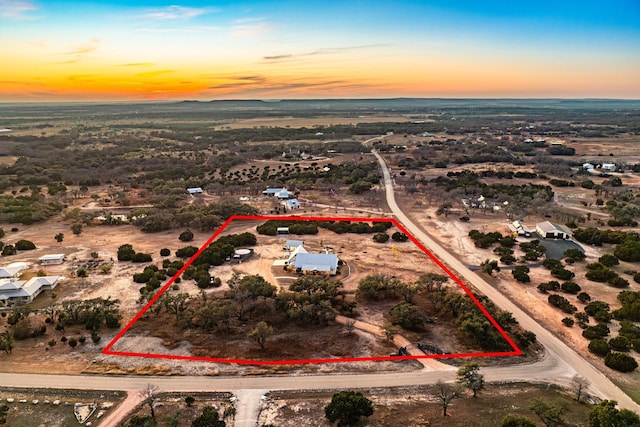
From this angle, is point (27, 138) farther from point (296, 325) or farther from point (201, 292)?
point (296, 325)

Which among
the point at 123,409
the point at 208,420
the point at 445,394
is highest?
the point at 208,420

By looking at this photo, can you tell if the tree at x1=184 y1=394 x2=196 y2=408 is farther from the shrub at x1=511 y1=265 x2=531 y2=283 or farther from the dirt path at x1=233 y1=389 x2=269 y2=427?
the shrub at x1=511 y1=265 x2=531 y2=283

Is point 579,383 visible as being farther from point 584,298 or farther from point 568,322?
point 584,298

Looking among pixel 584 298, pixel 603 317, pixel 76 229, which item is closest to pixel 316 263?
pixel 584 298

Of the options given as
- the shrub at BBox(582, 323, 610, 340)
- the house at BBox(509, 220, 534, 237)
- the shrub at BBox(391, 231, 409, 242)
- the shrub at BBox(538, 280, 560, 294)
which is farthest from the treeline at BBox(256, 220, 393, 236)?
the shrub at BBox(582, 323, 610, 340)

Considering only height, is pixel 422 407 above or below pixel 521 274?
below

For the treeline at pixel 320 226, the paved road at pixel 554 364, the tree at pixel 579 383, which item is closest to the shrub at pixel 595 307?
the paved road at pixel 554 364
